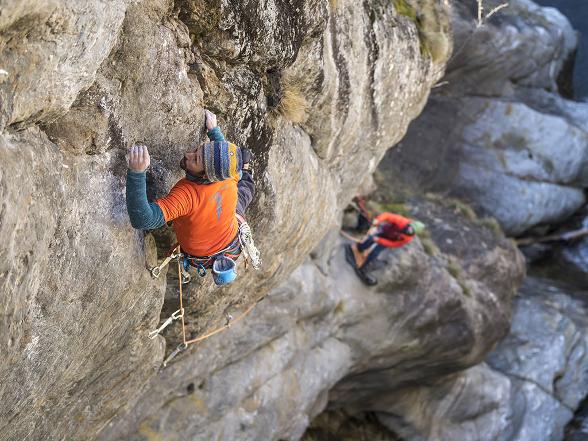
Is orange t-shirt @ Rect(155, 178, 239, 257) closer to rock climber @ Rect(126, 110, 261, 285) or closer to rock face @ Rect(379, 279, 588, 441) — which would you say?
rock climber @ Rect(126, 110, 261, 285)

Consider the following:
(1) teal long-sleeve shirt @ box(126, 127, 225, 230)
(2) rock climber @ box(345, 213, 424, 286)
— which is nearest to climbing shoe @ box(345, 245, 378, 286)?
(2) rock climber @ box(345, 213, 424, 286)

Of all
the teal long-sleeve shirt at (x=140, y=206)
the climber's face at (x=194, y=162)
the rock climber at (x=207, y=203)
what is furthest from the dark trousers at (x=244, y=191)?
the teal long-sleeve shirt at (x=140, y=206)

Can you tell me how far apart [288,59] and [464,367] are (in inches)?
342

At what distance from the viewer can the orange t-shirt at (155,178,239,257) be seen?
15.9 ft

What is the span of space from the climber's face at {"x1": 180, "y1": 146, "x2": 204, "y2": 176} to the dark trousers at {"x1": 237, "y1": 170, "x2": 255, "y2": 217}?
89 cm

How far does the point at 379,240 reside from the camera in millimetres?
10797

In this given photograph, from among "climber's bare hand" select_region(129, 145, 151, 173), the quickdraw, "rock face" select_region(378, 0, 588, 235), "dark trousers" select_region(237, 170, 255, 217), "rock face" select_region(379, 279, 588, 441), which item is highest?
"climber's bare hand" select_region(129, 145, 151, 173)

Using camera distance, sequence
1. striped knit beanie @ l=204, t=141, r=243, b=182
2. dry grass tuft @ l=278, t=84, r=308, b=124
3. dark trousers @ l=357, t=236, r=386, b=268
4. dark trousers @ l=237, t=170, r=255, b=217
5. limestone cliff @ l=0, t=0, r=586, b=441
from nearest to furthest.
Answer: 1. limestone cliff @ l=0, t=0, r=586, b=441
2. striped knit beanie @ l=204, t=141, r=243, b=182
3. dark trousers @ l=237, t=170, r=255, b=217
4. dry grass tuft @ l=278, t=84, r=308, b=124
5. dark trousers @ l=357, t=236, r=386, b=268

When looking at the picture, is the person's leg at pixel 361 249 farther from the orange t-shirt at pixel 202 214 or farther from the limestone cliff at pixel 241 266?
the orange t-shirt at pixel 202 214

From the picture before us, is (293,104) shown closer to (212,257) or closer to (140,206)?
(212,257)

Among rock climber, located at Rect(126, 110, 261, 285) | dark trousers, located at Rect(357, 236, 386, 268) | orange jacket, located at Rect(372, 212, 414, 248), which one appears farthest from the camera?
dark trousers, located at Rect(357, 236, 386, 268)

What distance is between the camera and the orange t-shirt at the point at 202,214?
4.85m

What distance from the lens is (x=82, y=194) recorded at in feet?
14.3

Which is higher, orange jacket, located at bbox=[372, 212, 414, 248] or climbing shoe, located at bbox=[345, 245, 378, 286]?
orange jacket, located at bbox=[372, 212, 414, 248]
